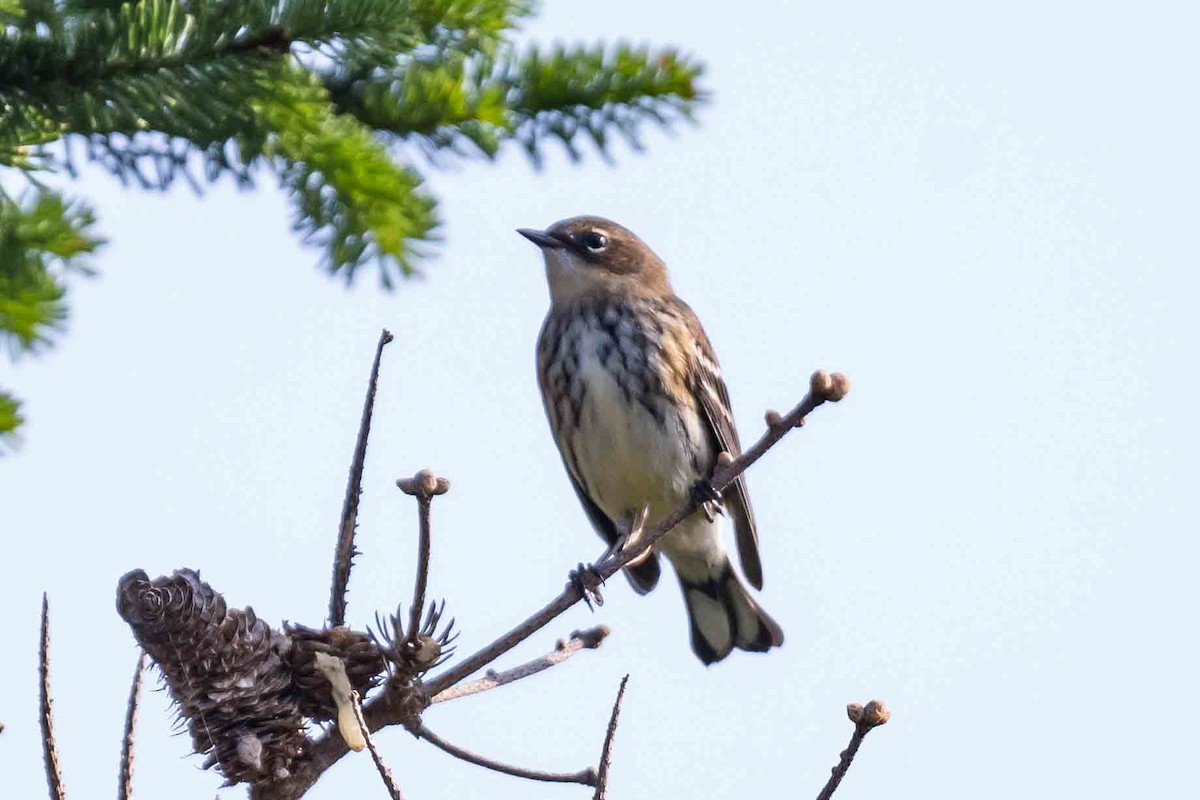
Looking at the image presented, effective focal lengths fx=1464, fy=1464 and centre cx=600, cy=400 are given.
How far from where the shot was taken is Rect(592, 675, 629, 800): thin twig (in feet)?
7.62

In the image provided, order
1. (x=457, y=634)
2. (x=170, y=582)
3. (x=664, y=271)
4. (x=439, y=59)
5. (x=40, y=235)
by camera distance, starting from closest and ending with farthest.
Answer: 1. (x=40, y=235)
2. (x=170, y=582)
3. (x=457, y=634)
4. (x=439, y=59)
5. (x=664, y=271)

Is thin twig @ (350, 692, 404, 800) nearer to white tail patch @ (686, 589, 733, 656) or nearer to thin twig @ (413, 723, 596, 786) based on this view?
thin twig @ (413, 723, 596, 786)

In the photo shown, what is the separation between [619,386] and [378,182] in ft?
11.4

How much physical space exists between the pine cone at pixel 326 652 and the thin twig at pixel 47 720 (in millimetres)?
357

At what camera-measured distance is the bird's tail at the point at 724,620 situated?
6711 mm

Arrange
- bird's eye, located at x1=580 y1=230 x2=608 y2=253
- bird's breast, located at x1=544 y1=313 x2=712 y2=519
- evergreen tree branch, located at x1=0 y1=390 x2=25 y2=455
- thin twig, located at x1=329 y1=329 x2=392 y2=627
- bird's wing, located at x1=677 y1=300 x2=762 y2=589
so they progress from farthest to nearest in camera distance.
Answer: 1. bird's eye, located at x1=580 y1=230 x2=608 y2=253
2. bird's wing, located at x1=677 y1=300 x2=762 y2=589
3. bird's breast, located at x1=544 y1=313 x2=712 y2=519
4. thin twig, located at x1=329 y1=329 x2=392 y2=627
5. evergreen tree branch, located at x1=0 y1=390 x2=25 y2=455

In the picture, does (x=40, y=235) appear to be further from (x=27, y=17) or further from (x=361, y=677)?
(x=361, y=677)

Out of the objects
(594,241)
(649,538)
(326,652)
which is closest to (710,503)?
(594,241)

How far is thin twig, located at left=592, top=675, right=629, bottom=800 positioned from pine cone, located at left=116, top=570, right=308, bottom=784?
0.47 m

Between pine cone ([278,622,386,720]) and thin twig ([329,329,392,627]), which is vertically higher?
thin twig ([329,329,392,627])

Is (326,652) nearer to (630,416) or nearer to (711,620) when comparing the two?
(630,416)

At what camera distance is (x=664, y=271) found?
706 cm

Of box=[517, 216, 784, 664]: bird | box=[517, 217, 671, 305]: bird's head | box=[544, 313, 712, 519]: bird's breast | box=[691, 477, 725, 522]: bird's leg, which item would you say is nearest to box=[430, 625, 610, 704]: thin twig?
box=[691, 477, 725, 522]: bird's leg

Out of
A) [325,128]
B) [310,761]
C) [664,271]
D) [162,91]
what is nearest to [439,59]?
[325,128]
